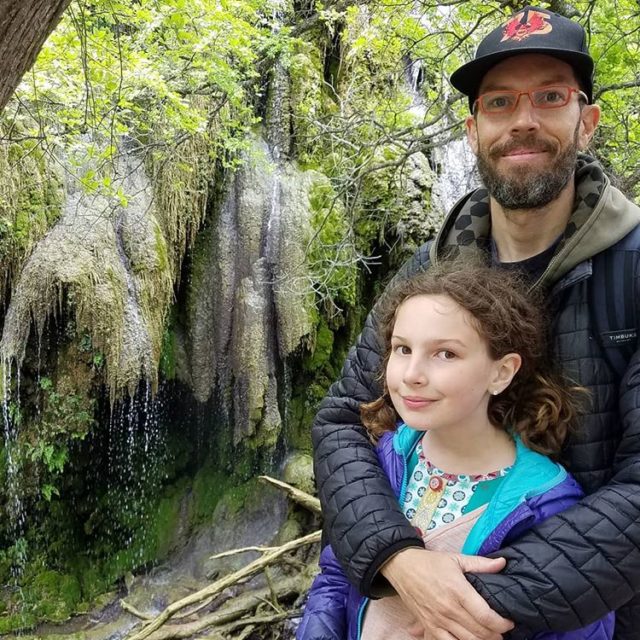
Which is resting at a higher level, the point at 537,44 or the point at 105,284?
the point at 537,44

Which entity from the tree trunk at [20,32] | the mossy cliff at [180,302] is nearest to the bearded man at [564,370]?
the tree trunk at [20,32]

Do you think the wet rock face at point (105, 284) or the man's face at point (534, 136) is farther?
the wet rock face at point (105, 284)

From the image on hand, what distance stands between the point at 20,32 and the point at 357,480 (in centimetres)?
132

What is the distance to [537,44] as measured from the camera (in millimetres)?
1388

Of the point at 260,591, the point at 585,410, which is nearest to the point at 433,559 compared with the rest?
the point at 585,410

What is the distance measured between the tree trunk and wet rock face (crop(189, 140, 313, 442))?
4788 millimetres

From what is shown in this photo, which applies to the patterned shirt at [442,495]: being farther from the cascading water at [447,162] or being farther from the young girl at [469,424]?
the cascading water at [447,162]

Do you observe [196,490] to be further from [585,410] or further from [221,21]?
[585,410]

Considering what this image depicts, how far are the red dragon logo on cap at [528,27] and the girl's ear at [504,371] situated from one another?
82 centimetres

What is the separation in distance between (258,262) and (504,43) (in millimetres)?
5201

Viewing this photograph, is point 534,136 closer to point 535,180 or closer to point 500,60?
point 535,180

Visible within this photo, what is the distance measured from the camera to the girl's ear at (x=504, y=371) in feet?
4.27

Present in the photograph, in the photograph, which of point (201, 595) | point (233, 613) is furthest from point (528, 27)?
point (233, 613)

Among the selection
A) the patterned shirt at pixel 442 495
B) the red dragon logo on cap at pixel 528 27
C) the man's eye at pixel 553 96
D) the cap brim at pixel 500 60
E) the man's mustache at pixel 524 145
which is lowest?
the patterned shirt at pixel 442 495
